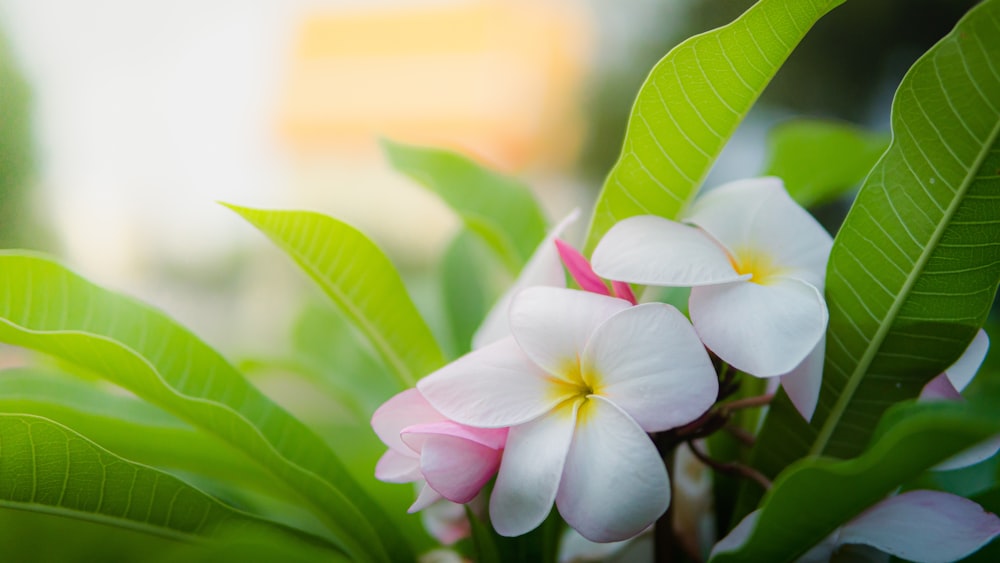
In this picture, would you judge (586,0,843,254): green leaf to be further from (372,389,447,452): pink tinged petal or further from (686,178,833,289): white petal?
(372,389,447,452): pink tinged petal

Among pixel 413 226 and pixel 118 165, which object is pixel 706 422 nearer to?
pixel 118 165

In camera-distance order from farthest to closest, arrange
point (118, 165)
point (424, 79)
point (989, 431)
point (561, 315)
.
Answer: point (424, 79)
point (118, 165)
point (561, 315)
point (989, 431)

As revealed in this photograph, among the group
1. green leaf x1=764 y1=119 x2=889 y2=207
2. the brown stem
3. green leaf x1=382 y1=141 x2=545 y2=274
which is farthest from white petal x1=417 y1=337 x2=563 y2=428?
green leaf x1=764 y1=119 x2=889 y2=207

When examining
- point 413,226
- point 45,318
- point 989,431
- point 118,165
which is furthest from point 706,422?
point 413,226

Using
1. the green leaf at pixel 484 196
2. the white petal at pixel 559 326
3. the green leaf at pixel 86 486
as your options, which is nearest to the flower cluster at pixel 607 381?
the white petal at pixel 559 326

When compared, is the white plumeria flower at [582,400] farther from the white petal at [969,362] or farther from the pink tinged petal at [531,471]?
the white petal at [969,362]

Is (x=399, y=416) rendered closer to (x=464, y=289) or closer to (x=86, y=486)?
(x=86, y=486)
